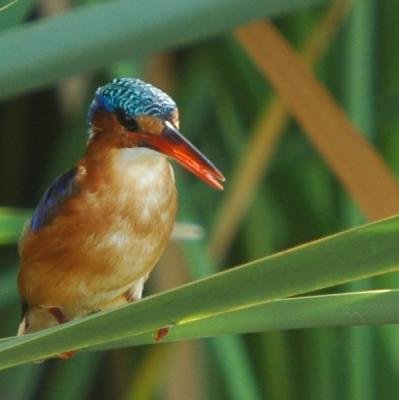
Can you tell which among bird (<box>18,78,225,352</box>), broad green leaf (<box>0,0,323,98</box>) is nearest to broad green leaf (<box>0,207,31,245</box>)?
bird (<box>18,78,225,352</box>)

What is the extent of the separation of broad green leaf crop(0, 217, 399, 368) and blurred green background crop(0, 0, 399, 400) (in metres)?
1.09

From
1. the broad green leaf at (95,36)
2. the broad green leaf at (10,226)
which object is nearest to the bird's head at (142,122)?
the broad green leaf at (10,226)

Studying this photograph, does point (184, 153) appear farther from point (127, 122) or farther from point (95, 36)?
point (95, 36)

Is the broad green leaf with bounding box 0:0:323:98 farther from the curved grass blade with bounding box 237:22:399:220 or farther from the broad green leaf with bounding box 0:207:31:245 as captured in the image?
the curved grass blade with bounding box 237:22:399:220

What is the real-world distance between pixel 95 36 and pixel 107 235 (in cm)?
56

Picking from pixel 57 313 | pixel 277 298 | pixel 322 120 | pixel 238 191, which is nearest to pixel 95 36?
pixel 277 298

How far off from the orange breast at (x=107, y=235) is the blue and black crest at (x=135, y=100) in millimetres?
63

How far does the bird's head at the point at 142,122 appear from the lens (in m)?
1.33

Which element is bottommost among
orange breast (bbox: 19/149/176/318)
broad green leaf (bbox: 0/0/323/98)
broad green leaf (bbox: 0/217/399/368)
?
broad green leaf (bbox: 0/217/399/368)

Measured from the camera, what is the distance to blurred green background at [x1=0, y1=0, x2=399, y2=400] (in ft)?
6.79

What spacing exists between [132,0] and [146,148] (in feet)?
1.46

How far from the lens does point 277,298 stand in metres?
0.81

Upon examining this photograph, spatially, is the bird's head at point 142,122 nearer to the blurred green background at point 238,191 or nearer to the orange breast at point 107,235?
the orange breast at point 107,235

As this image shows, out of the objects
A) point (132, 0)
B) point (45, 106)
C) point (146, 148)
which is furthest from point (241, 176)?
point (132, 0)
